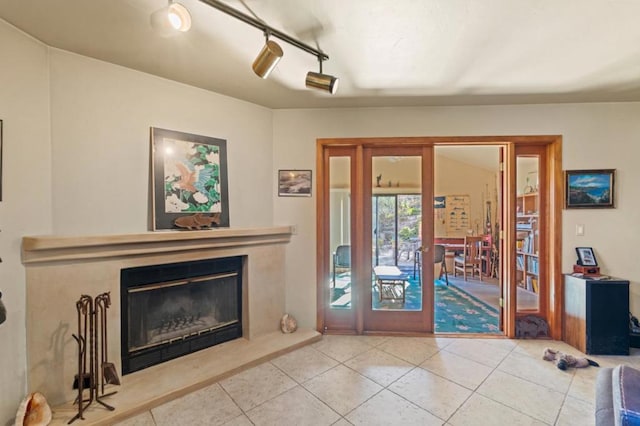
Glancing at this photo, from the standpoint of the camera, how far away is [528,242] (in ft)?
10.5

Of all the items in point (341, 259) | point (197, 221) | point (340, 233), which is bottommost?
point (341, 259)

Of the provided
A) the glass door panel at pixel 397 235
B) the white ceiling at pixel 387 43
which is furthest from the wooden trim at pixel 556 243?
the glass door panel at pixel 397 235

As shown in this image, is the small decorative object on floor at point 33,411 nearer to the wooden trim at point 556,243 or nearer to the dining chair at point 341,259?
the dining chair at point 341,259

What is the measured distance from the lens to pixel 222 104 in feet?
8.81

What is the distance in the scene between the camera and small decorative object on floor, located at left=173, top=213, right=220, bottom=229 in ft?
7.74

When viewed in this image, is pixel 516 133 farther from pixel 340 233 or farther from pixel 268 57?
pixel 268 57

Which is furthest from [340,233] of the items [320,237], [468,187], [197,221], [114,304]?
[468,187]

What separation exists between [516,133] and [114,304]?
396 cm

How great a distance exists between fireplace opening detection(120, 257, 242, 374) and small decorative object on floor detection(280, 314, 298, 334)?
0.43m

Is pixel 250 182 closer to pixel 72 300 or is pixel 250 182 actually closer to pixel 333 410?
pixel 72 300

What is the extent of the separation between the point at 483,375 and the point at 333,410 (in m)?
1.31

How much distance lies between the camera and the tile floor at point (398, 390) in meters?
1.81

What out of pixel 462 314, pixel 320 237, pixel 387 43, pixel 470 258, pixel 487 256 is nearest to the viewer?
pixel 387 43

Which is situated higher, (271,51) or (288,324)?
(271,51)
